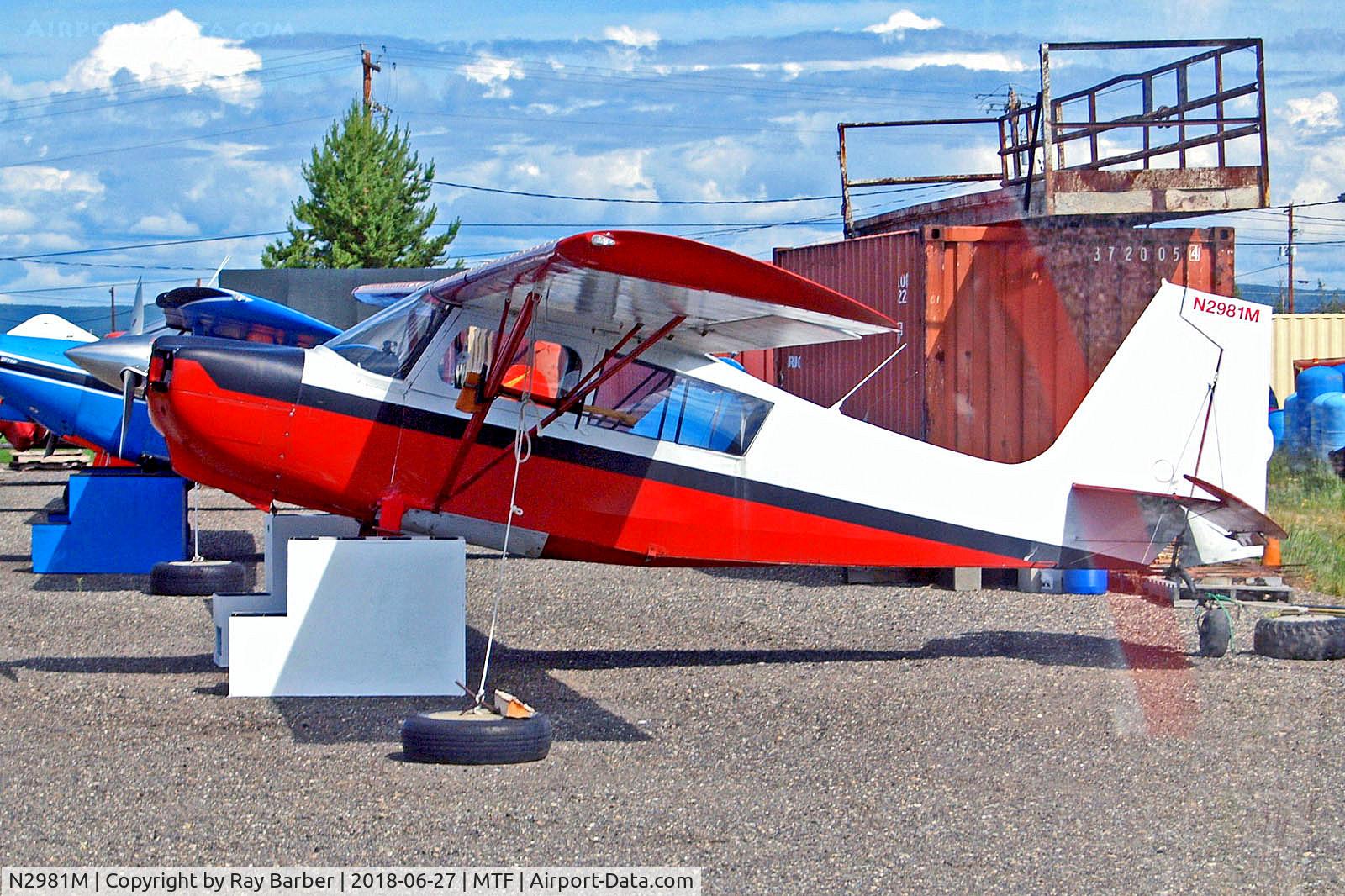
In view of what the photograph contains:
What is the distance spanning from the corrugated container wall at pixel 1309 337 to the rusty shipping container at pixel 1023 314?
2380 centimetres

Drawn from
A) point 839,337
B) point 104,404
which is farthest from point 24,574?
point 839,337

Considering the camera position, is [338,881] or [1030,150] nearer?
[338,881]

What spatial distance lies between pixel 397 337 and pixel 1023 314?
660 centimetres

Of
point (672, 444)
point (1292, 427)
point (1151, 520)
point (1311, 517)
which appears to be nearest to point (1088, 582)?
point (1151, 520)

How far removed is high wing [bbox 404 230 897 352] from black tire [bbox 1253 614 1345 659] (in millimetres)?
3289

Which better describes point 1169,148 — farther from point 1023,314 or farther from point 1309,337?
point 1309,337

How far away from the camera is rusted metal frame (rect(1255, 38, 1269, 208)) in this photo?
13523 mm

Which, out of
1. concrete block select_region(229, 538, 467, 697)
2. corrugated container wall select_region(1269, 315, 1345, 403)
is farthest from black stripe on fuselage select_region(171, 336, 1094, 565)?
corrugated container wall select_region(1269, 315, 1345, 403)

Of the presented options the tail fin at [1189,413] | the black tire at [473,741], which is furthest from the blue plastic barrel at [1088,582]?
the black tire at [473,741]

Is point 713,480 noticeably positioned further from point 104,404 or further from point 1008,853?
point 104,404

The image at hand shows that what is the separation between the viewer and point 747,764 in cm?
623

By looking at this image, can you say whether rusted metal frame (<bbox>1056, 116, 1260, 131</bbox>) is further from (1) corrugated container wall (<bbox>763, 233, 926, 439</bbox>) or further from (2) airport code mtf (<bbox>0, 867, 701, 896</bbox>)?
(2) airport code mtf (<bbox>0, 867, 701, 896</bbox>)

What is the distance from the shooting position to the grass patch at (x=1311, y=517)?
12.7 meters

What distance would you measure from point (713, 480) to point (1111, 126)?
8.47 m
